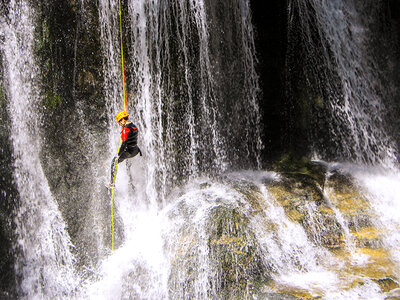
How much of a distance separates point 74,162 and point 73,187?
439 millimetres

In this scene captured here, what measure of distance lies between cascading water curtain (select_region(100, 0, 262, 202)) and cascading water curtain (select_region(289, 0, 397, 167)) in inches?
52.8

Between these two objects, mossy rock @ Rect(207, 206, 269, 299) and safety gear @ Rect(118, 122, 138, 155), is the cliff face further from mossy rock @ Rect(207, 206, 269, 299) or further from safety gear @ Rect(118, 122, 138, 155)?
safety gear @ Rect(118, 122, 138, 155)

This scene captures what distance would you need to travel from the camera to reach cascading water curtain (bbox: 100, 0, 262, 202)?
6.44 m

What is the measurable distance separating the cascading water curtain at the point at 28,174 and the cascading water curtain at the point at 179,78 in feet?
4.27

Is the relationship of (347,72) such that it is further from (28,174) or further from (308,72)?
(28,174)

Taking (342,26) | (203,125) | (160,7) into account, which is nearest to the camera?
(160,7)

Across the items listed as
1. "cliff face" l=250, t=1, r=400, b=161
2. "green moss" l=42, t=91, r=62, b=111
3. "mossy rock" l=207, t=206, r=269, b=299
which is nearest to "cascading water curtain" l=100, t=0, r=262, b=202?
"cliff face" l=250, t=1, r=400, b=161

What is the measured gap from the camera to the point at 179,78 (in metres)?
6.78

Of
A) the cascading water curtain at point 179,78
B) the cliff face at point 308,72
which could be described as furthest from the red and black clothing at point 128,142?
the cliff face at point 308,72

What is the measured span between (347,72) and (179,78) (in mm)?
3701

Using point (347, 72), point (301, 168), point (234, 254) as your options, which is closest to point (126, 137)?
point (234, 254)

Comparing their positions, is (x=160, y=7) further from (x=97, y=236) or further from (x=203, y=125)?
(x=97, y=236)

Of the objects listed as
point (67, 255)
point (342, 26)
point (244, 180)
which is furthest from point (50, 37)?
point (342, 26)

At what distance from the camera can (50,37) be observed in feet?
19.7
